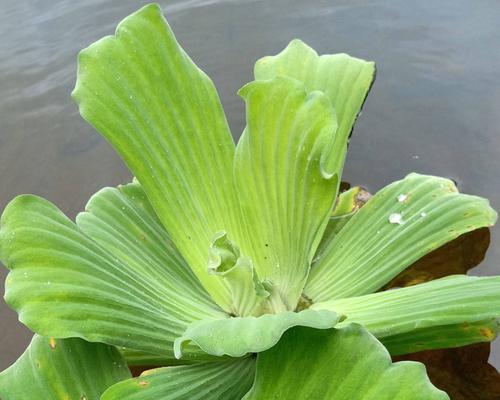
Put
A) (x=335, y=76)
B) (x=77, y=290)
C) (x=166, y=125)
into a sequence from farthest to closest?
(x=335, y=76), (x=166, y=125), (x=77, y=290)

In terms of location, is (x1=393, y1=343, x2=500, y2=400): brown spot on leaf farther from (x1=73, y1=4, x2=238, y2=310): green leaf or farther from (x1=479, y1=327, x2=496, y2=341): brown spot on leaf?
(x1=73, y1=4, x2=238, y2=310): green leaf

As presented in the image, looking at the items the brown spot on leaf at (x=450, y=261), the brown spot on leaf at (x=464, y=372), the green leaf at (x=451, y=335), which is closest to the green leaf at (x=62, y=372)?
the green leaf at (x=451, y=335)

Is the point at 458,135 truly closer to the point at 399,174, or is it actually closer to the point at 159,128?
the point at 399,174

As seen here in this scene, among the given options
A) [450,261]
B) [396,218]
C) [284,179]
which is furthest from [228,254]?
[450,261]

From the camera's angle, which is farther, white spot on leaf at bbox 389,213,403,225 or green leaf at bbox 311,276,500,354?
white spot on leaf at bbox 389,213,403,225

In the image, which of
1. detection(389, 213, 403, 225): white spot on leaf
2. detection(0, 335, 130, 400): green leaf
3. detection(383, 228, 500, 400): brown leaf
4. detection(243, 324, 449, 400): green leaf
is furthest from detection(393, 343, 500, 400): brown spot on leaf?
detection(0, 335, 130, 400): green leaf

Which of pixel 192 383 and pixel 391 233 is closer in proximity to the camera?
pixel 192 383

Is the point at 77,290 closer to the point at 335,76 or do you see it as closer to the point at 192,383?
the point at 192,383
